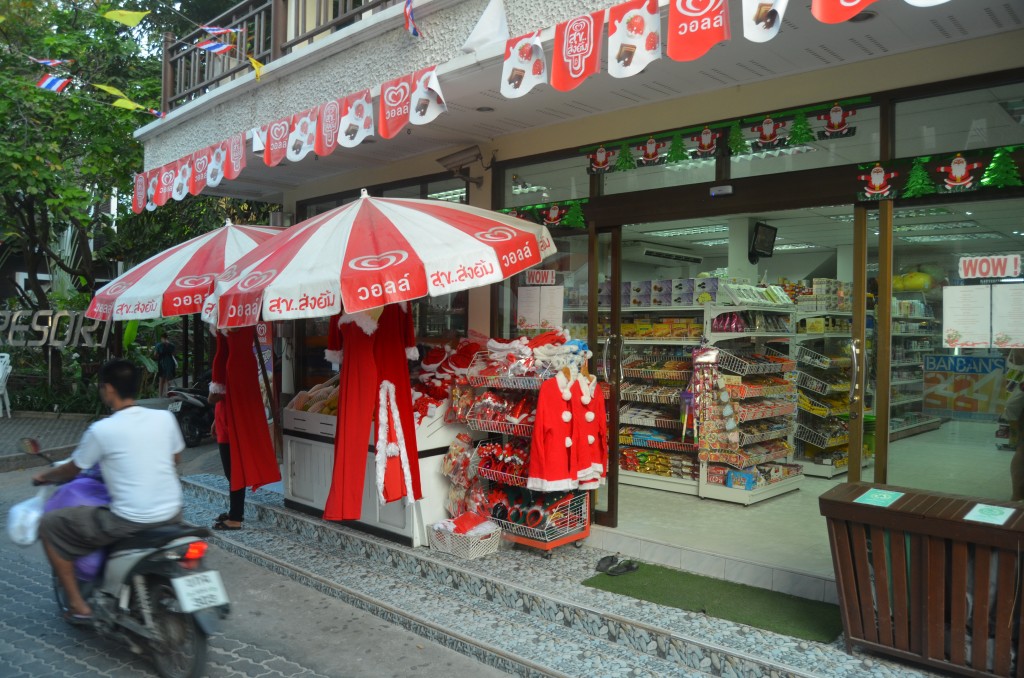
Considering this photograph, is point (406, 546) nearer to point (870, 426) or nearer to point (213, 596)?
point (213, 596)

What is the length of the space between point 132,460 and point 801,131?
15.0 ft

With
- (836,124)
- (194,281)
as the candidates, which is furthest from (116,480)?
(836,124)

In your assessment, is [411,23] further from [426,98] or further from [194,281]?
[194,281]

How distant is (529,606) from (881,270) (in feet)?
10.0

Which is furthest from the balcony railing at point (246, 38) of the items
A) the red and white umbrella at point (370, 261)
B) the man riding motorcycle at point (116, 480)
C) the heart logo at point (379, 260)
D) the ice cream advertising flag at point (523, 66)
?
the man riding motorcycle at point (116, 480)

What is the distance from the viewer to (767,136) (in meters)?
5.07

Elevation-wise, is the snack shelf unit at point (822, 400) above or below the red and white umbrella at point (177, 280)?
below

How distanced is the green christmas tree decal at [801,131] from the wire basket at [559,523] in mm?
2949

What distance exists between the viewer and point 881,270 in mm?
4559

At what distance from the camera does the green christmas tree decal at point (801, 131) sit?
4.88 metres

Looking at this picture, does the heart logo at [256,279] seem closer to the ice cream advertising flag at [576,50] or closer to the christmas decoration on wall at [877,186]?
the ice cream advertising flag at [576,50]

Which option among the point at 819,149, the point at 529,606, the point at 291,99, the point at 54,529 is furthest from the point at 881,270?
the point at 291,99

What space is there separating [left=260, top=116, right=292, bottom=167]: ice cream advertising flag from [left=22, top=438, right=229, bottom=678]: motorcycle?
3682 millimetres

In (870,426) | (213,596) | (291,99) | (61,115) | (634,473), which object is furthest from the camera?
(61,115)
